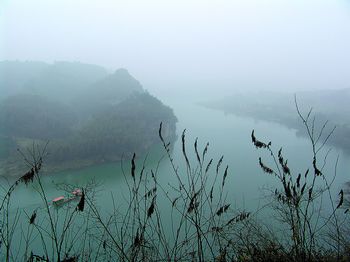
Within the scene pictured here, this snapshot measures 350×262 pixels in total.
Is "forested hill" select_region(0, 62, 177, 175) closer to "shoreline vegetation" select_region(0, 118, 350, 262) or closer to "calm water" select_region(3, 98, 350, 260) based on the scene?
"calm water" select_region(3, 98, 350, 260)

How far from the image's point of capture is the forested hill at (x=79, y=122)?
18.4 metres

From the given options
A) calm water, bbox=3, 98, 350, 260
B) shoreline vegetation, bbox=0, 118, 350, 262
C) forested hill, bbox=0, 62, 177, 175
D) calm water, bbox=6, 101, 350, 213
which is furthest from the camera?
forested hill, bbox=0, 62, 177, 175

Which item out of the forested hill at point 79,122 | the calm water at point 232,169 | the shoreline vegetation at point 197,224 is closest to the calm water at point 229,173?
the calm water at point 232,169

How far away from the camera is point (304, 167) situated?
618 inches

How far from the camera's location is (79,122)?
2861 cm

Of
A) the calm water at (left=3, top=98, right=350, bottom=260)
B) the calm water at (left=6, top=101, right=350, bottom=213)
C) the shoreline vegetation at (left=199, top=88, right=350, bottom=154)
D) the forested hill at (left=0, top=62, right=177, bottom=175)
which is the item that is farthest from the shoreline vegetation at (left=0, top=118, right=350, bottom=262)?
the shoreline vegetation at (left=199, top=88, right=350, bottom=154)

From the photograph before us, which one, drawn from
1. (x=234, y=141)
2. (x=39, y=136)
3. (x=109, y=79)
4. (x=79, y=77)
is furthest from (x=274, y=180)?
(x=79, y=77)

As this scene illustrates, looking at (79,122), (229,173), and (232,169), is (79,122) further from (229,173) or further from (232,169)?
(229,173)

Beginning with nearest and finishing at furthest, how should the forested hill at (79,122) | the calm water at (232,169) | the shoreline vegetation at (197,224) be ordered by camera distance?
1. the shoreline vegetation at (197,224)
2. the calm water at (232,169)
3. the forested hill at (79,122)

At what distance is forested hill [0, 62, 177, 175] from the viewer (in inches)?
723

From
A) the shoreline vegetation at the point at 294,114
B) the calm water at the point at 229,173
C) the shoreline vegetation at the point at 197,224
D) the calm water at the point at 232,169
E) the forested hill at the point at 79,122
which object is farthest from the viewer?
the shoreline vegetation at the point at 294,114

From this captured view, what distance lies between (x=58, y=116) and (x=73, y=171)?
500 inches

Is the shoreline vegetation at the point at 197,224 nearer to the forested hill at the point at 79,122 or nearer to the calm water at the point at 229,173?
the calm water at the point at 229,173

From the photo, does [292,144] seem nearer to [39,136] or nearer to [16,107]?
[39,136]
